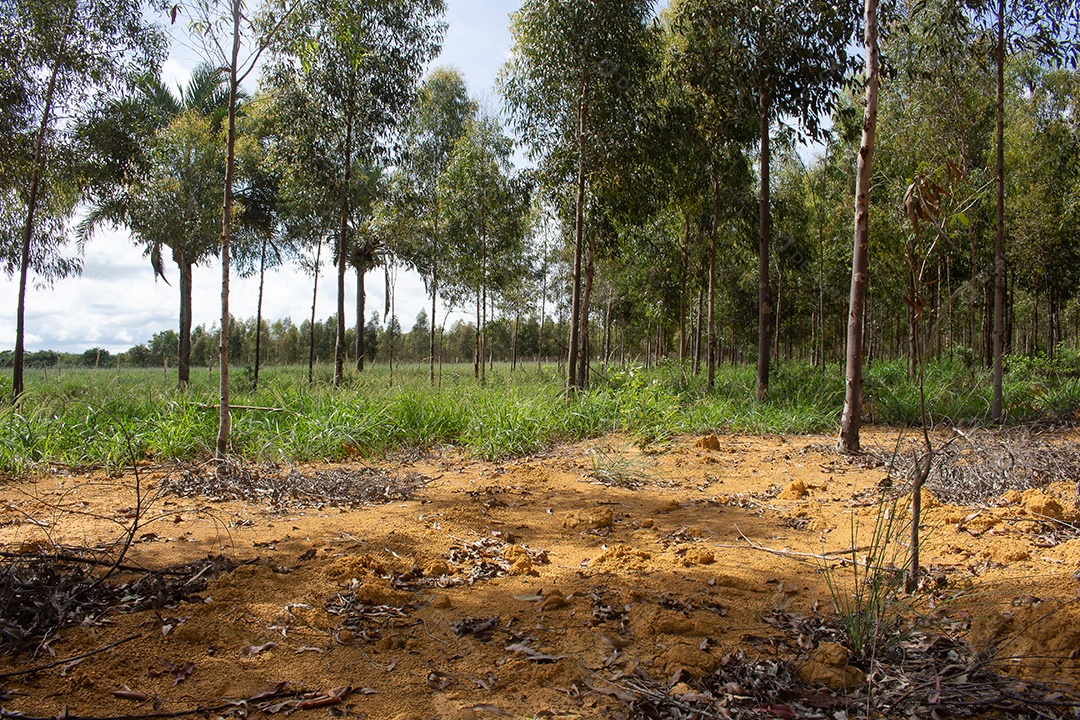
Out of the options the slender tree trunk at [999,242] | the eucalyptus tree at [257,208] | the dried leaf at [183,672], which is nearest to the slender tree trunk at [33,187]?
the eucalyptus tree at [257,208]

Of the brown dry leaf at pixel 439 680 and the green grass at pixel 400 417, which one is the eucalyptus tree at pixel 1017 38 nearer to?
the green grass at pixel 400 417

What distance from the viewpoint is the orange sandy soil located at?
2.27 m

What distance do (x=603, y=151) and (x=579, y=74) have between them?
3.99 ft

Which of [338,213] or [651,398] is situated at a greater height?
[338,213]

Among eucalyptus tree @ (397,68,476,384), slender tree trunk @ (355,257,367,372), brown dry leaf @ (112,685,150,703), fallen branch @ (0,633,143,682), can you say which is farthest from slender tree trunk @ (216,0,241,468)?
slender tree trunk @ (355,257,367,372)

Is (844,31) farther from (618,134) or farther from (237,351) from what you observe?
A: (237,351)

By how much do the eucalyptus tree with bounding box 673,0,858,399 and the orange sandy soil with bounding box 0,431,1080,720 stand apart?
6.02m

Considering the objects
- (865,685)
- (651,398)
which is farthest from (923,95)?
(865,685)

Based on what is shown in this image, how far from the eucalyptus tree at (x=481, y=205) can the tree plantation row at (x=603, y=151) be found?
0.06 m

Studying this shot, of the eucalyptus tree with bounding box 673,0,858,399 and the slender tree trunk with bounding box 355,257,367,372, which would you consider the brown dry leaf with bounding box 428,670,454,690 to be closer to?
the eucalyptus tree with bounding box 673,0,858,399

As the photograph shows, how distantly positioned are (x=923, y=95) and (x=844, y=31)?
508 cm

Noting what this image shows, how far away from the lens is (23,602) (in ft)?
8.81

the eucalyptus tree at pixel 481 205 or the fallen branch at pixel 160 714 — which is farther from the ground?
the eucalyptus tree at pixel 481 205

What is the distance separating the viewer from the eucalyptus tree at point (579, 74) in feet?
30.9
